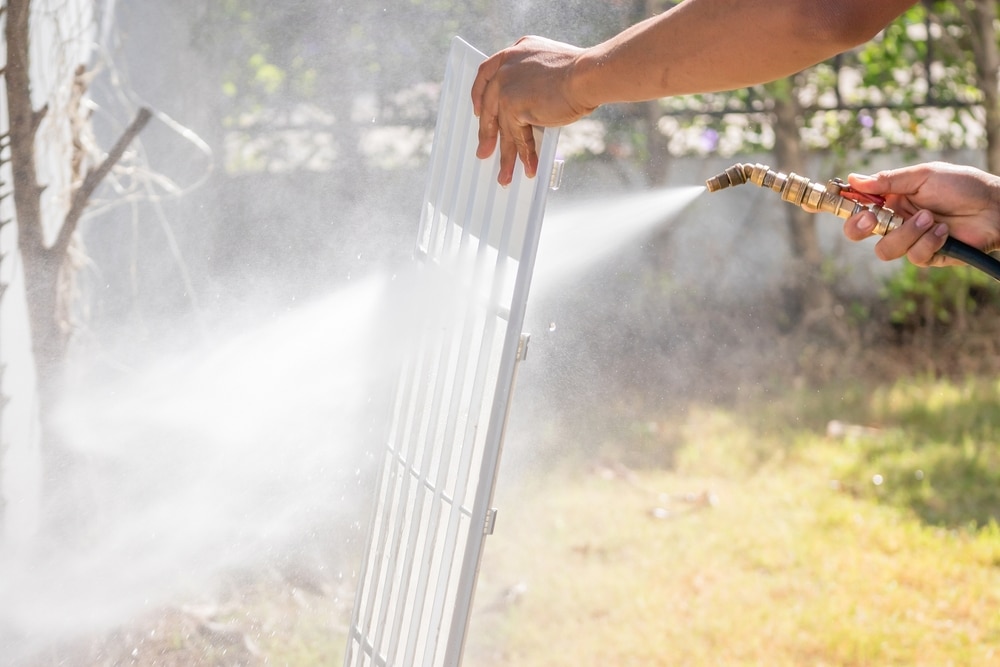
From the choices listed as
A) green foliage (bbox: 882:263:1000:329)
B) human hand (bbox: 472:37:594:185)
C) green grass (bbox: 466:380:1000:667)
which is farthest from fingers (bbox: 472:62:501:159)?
green foliage (bbox: 882:263:1000:329)

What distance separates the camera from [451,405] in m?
1.57

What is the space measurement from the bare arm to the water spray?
0.56 feet

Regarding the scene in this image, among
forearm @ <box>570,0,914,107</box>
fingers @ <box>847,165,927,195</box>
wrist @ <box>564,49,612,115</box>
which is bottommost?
fingers @ <box>847,165,927,195</box>

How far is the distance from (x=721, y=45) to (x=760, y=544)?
7.17ft

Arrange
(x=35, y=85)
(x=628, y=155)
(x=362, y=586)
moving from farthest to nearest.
A: 1. (x=628, y=155)
2. (x=35, y=85)
3. (x=362, y=586)

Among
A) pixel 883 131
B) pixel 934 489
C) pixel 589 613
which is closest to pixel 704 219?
pixel 883 131

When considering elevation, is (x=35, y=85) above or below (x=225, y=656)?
above

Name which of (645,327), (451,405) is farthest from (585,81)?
(645,327)

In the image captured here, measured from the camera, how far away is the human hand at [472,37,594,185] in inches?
57.1

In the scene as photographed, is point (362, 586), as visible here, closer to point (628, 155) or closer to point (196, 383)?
point (196, 383)

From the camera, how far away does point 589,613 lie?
2750 millimetres

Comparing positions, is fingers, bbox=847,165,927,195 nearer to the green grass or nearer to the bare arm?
the bare arm

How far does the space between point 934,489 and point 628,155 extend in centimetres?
201

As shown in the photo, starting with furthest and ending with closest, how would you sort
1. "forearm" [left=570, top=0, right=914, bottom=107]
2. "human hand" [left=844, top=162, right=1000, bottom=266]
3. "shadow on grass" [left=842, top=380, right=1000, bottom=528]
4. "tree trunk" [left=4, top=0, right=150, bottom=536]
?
"shadow on grass" [left=842, top=380, right=1000, bottom=528], "tree trunk" [left=4, top=0, right=150, bottom=536], "human hand" [left=844, top=162, right=1000, bottom=266], "forearm" [left=570, top=0, right=914, bottom=107]
